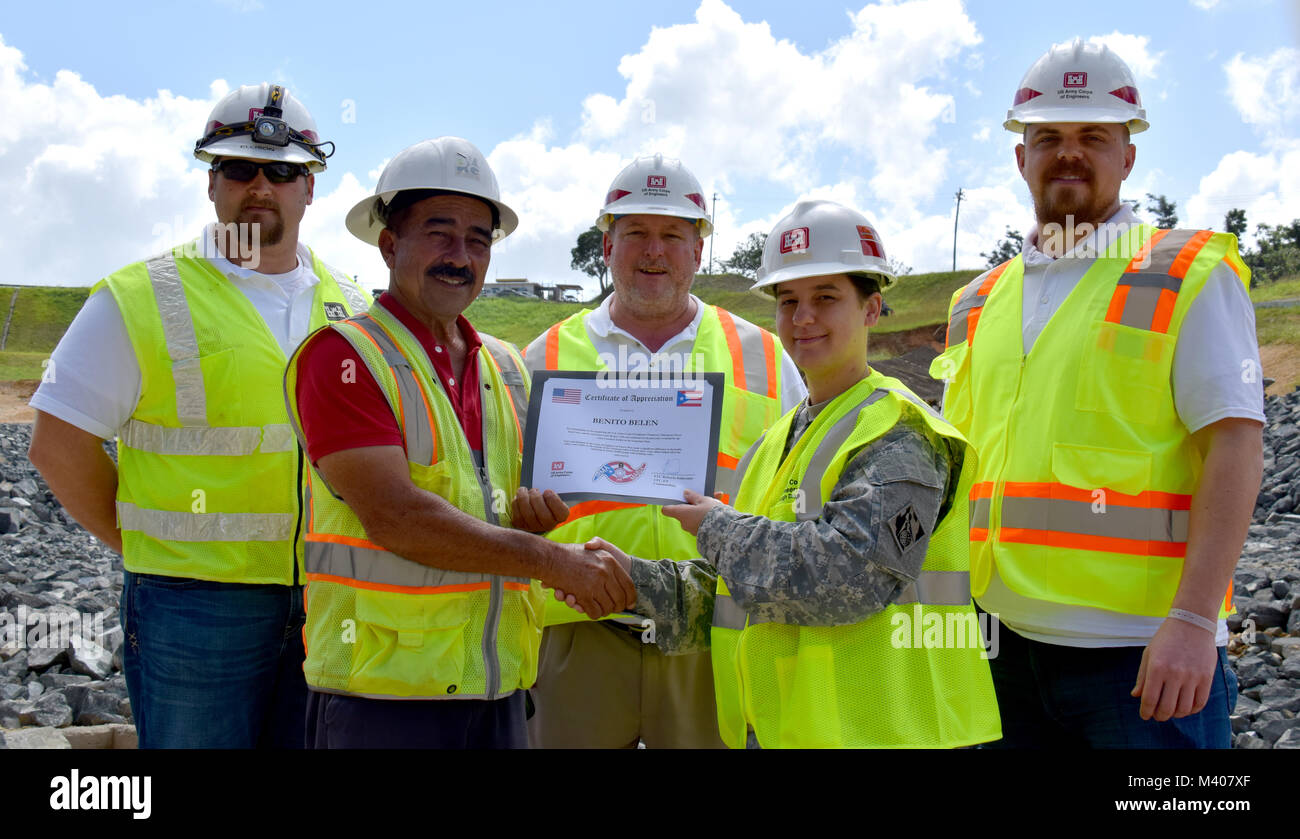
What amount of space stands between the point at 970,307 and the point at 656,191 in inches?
55.3

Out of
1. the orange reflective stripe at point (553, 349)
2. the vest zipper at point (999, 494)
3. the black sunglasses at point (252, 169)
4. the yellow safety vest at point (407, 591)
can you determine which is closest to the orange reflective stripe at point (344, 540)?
the yellow safety vest at point (407, 591)

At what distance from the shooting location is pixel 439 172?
3438mm

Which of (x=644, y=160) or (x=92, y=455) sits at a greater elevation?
(x=644, y=160)

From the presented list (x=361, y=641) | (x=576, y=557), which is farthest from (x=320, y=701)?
(x=576, y=557)

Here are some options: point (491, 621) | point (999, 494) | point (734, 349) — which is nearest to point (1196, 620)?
point (999, 494)

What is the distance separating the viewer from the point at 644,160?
439 cm

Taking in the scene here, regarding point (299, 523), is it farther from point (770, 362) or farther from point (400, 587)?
point (770, 362)

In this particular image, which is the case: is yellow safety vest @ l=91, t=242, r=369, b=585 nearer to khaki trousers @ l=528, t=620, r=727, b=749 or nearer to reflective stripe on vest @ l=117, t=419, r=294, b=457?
reflective stripe on vest @ l=117, t=419, r=294, b=457

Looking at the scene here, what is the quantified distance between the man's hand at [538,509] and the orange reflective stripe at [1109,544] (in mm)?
1607

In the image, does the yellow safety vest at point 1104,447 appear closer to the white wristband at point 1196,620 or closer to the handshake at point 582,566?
the white wristband at point 1196,620

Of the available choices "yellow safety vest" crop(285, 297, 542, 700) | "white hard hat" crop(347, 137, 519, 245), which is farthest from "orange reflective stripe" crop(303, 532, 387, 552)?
"white hard hat" crop(347, 137, 519, 245)

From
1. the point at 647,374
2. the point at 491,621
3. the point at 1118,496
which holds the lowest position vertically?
the point at 491,621
